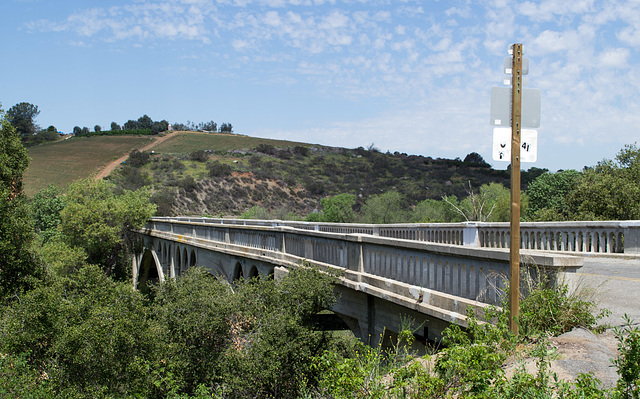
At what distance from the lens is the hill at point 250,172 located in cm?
6912

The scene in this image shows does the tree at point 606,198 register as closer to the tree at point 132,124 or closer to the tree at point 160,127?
the tree at point 160,127

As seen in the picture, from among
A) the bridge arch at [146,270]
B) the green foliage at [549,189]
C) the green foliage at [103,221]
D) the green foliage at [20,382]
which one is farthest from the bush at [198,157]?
the green foliage at [20,382]

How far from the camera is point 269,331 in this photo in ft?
33.5

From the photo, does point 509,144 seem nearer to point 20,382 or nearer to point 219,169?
point 20,382

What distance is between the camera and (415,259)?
757cm

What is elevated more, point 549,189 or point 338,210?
point 549,189

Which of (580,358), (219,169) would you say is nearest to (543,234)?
(580,358)

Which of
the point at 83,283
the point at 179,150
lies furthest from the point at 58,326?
the point at 179,150

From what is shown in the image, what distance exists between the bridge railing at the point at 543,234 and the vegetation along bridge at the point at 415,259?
→ 0.02 meters

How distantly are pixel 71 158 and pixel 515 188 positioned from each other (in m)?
95.3

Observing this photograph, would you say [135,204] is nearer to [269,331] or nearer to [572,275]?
[269,331]

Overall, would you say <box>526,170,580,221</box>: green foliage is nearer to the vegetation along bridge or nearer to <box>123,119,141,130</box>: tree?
the vegetation along bridge

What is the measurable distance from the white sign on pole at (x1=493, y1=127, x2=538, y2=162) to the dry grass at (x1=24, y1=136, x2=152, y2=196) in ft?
230

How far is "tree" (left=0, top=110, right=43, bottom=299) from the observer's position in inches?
704
